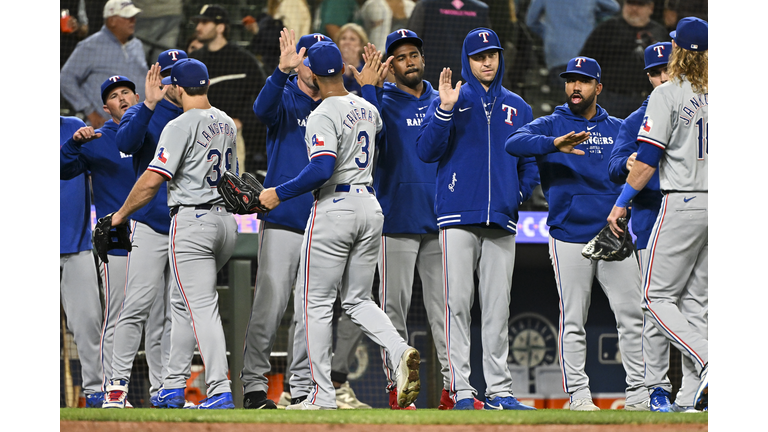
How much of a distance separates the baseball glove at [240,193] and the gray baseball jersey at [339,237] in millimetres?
246

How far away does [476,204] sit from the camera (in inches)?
151

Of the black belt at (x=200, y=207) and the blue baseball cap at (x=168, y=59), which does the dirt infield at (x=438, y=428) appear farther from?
the blue baseball cap at (x=168, y=59)

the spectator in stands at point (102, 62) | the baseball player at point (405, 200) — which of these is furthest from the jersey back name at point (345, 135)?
the spectator in stands at point (102, 62)

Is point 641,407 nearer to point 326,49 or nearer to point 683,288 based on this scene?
point 683,288

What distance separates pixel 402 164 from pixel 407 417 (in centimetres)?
159

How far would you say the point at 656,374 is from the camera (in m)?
3.81

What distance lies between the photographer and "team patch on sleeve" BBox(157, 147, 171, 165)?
146 inches

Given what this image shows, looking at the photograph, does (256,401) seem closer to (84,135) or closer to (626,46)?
(84,135)

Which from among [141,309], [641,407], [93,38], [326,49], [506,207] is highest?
[93,38]

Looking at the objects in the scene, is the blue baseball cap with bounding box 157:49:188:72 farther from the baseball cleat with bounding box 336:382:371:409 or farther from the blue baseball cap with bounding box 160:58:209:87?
the baseball cleat with bounding box 336:382:371:409

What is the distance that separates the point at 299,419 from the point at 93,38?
484 centimetres

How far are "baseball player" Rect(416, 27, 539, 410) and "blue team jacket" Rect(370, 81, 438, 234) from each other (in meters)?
0.33
